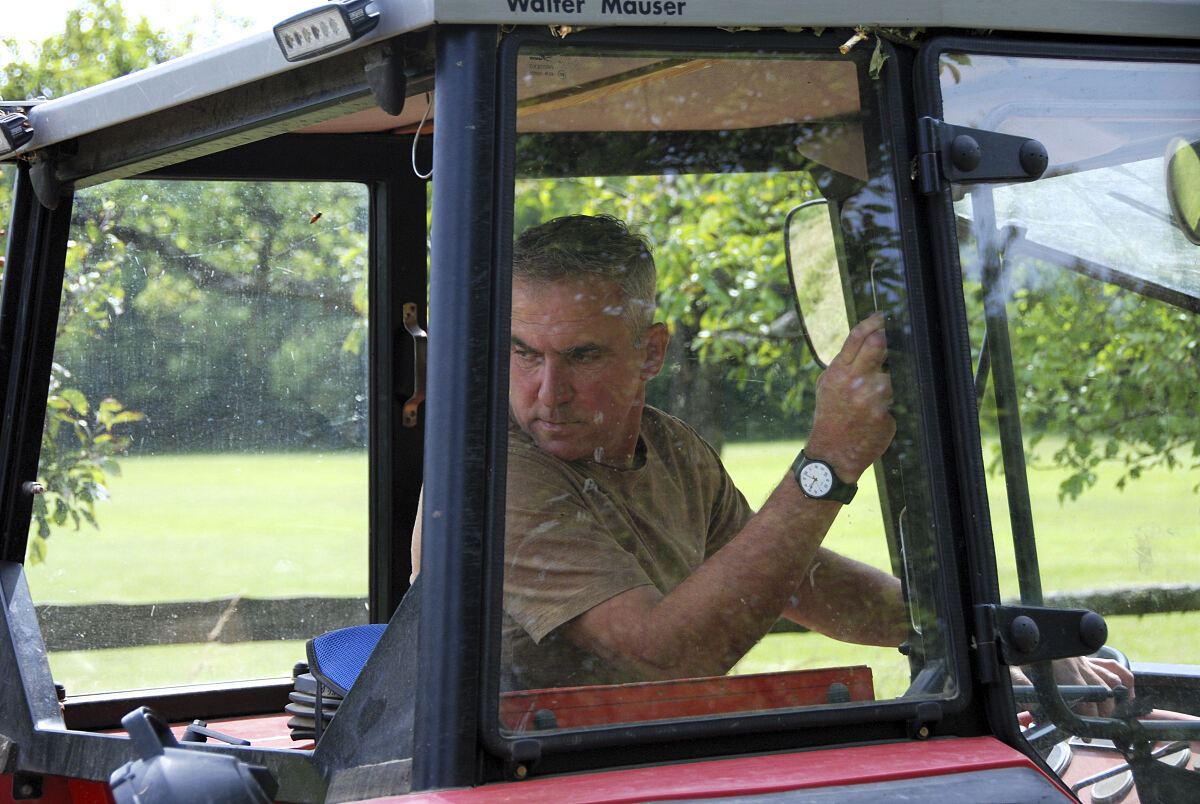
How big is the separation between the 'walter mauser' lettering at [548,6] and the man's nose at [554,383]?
0.42 meters

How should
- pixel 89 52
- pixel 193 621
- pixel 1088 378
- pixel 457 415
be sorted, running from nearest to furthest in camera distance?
pixel 457 415
pixel 1088 378
pixel 193 621
pixel 89 52

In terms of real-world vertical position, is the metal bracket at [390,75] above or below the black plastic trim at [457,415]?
above

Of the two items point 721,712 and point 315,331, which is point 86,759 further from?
point 315,331

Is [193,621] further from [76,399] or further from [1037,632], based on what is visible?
[1037,632]

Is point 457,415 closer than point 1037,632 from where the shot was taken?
Yes

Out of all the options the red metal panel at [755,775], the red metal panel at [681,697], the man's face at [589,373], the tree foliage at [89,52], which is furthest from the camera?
the tree foliage at [89,52]

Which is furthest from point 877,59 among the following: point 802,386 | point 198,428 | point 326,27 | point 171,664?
point 171,664

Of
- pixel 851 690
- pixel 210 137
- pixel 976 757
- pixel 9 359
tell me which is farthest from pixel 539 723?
pixel 9 359

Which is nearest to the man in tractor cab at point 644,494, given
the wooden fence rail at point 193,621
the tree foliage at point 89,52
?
the wooden fence rail at point 193,621

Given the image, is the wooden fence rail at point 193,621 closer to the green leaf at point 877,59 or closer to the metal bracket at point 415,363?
the metal bracket at point 415,363

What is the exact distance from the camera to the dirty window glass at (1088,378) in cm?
170

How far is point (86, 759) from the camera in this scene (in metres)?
2.01

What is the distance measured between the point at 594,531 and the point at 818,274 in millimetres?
477

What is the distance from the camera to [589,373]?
1.68 meters
